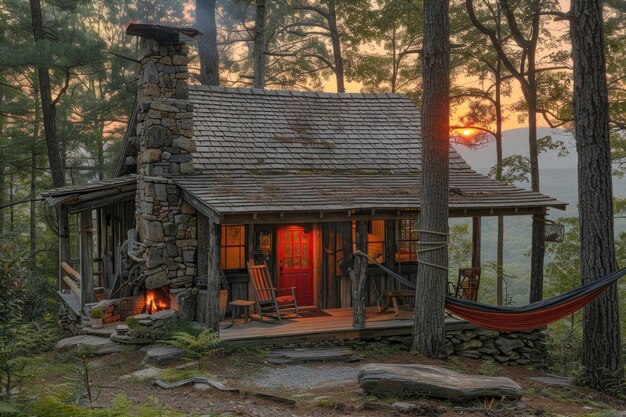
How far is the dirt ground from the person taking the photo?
21.3 ft

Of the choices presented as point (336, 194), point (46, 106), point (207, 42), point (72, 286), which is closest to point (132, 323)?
point (336, 194)

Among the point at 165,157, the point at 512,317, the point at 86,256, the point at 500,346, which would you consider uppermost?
the point at 165,157

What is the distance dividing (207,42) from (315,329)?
9.42 metres

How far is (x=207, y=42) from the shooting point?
16922 millimetres

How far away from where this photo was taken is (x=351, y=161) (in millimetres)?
13141

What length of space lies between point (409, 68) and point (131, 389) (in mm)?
17135

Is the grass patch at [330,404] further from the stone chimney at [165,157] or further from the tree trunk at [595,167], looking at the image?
the stone chimney at [165,157]

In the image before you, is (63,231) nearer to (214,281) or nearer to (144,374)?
(214,281)

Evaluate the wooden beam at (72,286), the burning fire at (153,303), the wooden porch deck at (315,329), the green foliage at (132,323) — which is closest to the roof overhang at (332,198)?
the wooden porch deck at (315,329)

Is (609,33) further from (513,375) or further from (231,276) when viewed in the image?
(231,276)

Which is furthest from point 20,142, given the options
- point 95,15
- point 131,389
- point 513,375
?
point 513,375

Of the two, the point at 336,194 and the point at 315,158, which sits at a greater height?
the point at 315,158

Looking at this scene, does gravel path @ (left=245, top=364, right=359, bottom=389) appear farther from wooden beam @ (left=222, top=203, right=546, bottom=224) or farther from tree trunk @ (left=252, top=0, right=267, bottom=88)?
tree trunk @ (left=252, top=0, right=267, bottom=88)

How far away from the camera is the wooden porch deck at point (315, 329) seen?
9984 millimetres
